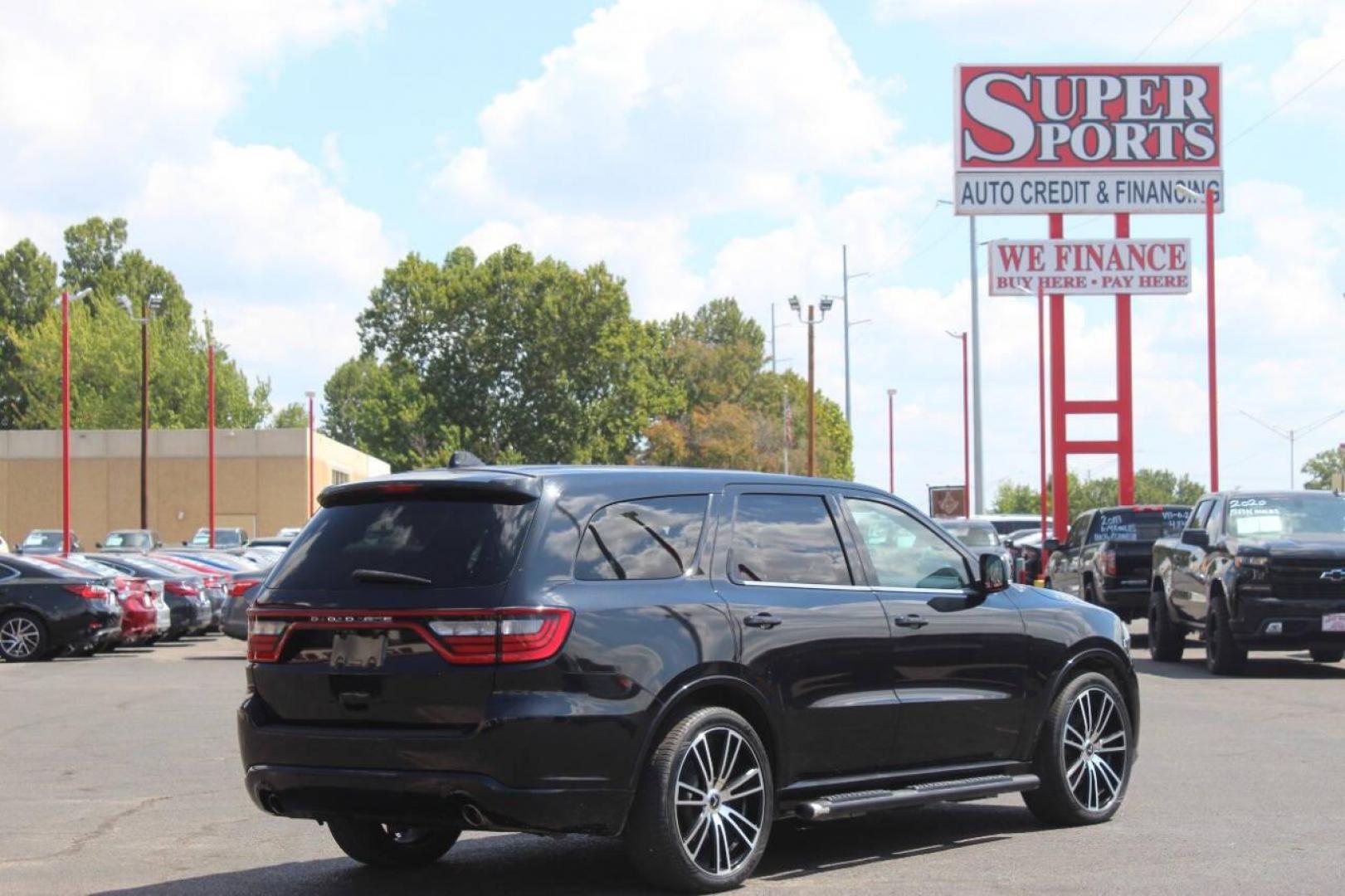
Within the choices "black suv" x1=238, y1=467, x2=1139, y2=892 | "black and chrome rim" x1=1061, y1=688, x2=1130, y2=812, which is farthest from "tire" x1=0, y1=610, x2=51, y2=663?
"black and chrome rim" x1=1061, y1=688, x2=1130, y2=812

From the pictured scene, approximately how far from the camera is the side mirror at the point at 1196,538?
2064cm

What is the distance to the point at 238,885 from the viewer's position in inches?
335

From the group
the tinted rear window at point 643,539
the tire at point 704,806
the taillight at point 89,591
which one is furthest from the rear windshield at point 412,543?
the taillight at point 89,591

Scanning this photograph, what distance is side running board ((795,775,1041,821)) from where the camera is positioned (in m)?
8.57

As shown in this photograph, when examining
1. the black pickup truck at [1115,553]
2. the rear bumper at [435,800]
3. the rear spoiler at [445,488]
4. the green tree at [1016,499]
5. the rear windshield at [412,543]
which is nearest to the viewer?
the rear bumper at [435,800]

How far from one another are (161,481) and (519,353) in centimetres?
1975

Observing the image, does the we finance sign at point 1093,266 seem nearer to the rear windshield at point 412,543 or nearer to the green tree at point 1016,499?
the rear windshield at point 412,543

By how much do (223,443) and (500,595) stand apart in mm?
82535

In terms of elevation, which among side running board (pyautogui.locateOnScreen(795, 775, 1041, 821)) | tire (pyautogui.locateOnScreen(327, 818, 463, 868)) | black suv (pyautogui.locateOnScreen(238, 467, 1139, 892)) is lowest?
tire (pyautogui.locateOnScreen(327, 818, 463, 868))

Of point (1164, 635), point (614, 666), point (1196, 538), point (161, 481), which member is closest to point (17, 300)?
point (161, 481)

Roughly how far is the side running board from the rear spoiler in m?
1.86

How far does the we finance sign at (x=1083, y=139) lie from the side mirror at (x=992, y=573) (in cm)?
4103

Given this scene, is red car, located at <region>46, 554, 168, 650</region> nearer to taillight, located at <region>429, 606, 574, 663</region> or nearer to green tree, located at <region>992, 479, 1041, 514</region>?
taillight, located at <region>429, 606, 574, 663</region>

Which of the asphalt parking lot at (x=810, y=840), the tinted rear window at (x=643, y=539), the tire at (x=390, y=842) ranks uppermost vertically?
the tinted rear window at (x=643, y=539)
